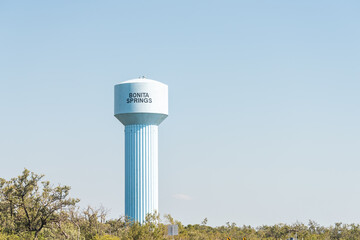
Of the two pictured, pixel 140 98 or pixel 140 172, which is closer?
pixel 140 98

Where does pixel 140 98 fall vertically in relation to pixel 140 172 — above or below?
above

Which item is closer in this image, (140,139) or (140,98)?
(140,98)

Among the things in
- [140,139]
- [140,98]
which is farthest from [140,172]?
[140,98]

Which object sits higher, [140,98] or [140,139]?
[140,98]

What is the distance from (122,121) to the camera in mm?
55656

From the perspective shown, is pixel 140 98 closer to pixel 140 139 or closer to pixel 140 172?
pixel 140 139

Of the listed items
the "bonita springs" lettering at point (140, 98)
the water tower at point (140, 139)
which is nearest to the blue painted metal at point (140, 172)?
the water tower at point (140, 139)

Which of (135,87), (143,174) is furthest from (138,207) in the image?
(135,87)

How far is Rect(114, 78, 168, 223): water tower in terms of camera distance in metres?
54.4

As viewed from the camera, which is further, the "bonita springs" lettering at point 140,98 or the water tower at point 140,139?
the water tower at point 140,139

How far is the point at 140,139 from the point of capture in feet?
180

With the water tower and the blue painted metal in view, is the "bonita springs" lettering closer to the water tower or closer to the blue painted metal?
the water tower

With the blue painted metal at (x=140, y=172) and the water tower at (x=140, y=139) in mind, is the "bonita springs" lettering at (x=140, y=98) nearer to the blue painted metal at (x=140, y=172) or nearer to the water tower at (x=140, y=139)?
the water tower at (x=140, y=139)

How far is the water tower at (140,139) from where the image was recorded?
54438mm
